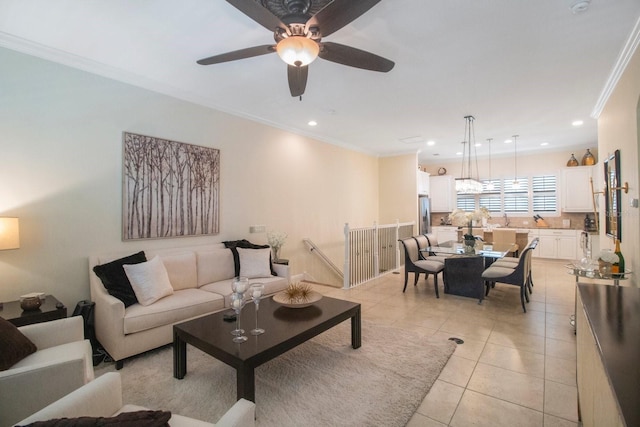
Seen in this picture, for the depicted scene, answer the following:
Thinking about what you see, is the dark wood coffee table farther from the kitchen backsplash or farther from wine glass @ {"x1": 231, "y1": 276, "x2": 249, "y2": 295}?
the kitchen backsplash

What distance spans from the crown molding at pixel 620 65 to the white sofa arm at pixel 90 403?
4.52m

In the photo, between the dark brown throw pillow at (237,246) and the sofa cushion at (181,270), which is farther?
the dark brown throw pillow at (237,246)

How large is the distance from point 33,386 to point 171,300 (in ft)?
5.12

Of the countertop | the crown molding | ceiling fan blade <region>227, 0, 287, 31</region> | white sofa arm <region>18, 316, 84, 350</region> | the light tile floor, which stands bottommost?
the light tile floor

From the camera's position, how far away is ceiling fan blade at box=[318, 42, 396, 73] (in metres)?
2.28

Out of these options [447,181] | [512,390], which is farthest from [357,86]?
[447,181]

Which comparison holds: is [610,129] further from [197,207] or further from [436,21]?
[197,207]

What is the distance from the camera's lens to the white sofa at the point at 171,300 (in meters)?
2.68

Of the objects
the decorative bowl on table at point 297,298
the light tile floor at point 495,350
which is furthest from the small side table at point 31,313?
the light tile floor at point 495,350

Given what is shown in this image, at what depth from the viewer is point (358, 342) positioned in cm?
300

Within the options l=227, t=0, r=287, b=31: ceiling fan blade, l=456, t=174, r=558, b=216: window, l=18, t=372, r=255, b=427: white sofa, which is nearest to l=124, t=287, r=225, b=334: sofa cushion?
l=18, t=372, r=255, b=427: white sofa

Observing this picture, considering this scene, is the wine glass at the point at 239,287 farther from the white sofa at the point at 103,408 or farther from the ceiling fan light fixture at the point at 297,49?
the ceiling fan light fixture at the point at 297,49

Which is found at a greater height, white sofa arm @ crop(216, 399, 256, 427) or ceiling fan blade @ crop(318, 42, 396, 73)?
ceiling fan blade @ crop(318, 42, 396, 73)

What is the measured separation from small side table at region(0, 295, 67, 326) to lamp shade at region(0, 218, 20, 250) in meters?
0.52
